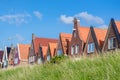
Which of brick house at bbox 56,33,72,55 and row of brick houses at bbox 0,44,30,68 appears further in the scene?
row of brick houses at bbox 0,44,30,68

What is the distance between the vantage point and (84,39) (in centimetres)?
5591

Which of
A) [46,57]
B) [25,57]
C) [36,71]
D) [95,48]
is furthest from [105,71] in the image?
[25,57]

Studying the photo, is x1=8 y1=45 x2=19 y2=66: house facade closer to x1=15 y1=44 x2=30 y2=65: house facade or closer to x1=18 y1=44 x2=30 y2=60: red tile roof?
x1=15 y1=44 x2=30 y2=65: house facade

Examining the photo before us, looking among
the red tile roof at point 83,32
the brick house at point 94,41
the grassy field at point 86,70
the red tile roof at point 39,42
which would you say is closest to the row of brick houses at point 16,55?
the red tile roof at point 39,42

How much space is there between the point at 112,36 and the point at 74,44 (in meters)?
11.2

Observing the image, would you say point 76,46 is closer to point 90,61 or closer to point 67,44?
point 67,44

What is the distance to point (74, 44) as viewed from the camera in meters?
57.1

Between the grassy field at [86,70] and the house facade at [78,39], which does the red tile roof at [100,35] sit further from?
the grassy field at [86,70]

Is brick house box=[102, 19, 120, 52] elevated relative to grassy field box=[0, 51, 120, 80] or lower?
elevated

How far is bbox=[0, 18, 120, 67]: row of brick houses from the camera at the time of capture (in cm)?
4750

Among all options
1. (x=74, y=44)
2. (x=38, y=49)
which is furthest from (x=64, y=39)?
(x=38, y=49)

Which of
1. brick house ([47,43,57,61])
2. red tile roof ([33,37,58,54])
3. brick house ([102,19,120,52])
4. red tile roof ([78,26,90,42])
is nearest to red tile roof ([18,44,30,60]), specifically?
red tile roof ([33,37,58,54])

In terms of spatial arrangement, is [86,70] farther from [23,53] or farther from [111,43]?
→ [23,53]

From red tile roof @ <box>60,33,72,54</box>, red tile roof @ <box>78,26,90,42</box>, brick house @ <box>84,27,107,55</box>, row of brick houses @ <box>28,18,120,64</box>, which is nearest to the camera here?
row of brick houses @ <box>28,18,120,64</box>
